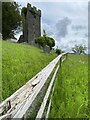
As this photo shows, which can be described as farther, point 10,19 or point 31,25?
point 31,25

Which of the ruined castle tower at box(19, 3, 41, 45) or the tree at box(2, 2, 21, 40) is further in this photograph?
the ruined castle tower at box(19, 3, 41, 45)

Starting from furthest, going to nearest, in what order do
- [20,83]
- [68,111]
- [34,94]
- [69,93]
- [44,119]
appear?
1. [20,83]
2. [69,93]
3. [68,111]
4. [44,119]
5. [34,94]

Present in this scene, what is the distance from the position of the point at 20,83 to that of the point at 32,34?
7750 cm

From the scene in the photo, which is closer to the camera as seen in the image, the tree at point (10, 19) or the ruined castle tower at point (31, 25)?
the tree at point (10, 19)

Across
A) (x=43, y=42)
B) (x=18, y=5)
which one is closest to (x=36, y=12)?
(x=18, y=5)

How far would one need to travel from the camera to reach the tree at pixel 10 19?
4677 cm

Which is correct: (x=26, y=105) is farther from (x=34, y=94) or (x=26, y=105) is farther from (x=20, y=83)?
(x=20, y=83)

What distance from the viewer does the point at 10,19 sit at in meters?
49.0

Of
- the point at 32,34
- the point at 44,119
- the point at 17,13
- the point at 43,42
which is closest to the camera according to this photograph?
the point at 44,119

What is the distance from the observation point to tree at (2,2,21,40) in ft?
153

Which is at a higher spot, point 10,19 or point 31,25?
point 31,25

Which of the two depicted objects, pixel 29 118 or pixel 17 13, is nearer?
pixel 29 118

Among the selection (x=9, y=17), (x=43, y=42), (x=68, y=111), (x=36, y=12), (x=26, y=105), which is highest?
(x=36, y=12)

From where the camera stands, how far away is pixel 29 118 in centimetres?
376
